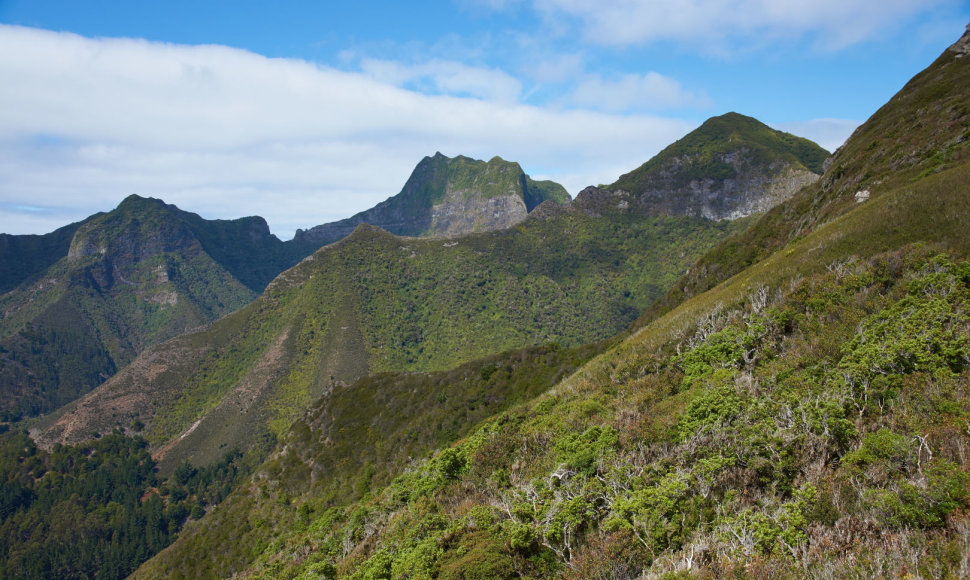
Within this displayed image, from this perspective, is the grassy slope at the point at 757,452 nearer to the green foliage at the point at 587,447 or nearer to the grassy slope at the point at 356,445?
the green foliage at the point at 587,447

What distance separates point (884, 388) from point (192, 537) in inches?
3501

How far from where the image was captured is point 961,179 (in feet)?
102

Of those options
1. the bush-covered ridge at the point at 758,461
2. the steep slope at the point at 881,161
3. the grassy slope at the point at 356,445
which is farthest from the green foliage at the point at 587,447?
the steep slope at the point at 881,161

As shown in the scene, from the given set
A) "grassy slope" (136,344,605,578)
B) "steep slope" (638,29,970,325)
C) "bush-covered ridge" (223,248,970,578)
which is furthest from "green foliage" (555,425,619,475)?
"steep slope" (638,29,970,325)

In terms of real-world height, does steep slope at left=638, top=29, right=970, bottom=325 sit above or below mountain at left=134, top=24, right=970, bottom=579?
above

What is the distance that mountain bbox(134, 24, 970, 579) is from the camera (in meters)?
11.5

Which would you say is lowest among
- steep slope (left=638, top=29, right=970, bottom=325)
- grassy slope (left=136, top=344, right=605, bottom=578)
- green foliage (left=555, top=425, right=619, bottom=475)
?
grassy slope (left=136, top=344, right=605, bottom=578)

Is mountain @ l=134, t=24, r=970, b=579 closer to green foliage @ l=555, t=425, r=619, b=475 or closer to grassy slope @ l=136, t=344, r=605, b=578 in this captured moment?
green foliage @ l=555, t=425, r=619, b=475

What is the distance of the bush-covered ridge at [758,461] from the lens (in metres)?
11.3

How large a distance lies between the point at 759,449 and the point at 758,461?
685 mm

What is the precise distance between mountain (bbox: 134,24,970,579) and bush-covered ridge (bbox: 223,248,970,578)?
0.08 meters

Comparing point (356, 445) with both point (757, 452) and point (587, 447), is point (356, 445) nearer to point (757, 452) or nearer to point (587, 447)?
point (587, 447)

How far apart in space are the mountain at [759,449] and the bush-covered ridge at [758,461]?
0.25 ft

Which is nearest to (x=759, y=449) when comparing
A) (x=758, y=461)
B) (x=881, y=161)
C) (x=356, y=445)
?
(x=758, y=461)
